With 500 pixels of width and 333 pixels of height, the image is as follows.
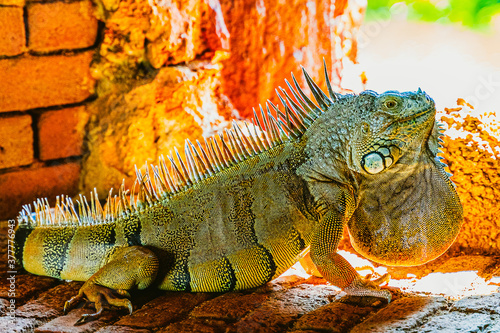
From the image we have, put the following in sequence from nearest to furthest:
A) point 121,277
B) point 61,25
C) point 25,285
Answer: point 121,277, point 25,285, point 61,25

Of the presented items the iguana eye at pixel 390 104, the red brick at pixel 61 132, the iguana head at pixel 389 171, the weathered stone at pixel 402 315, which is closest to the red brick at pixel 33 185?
the red brick at pixel 61 132

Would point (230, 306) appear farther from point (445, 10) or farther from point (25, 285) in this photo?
point (445, 10)

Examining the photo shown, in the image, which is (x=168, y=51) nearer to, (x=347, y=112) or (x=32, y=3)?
(x=32, y=3)

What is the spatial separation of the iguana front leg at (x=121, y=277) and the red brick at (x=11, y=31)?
1.84 meters

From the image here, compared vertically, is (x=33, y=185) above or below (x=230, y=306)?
above

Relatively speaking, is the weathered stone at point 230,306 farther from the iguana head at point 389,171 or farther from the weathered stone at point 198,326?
the iguana head at point 389,171

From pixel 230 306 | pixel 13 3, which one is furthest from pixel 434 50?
pixel 13 3

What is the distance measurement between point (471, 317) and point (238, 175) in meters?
1.46

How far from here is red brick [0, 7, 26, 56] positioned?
373 cm

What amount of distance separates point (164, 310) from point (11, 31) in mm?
2325

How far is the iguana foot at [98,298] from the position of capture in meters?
2.89

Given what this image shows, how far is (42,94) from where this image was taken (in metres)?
4.02

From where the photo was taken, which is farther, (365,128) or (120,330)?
(365,128)

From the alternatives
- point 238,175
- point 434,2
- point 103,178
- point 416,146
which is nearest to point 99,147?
point 103,178
